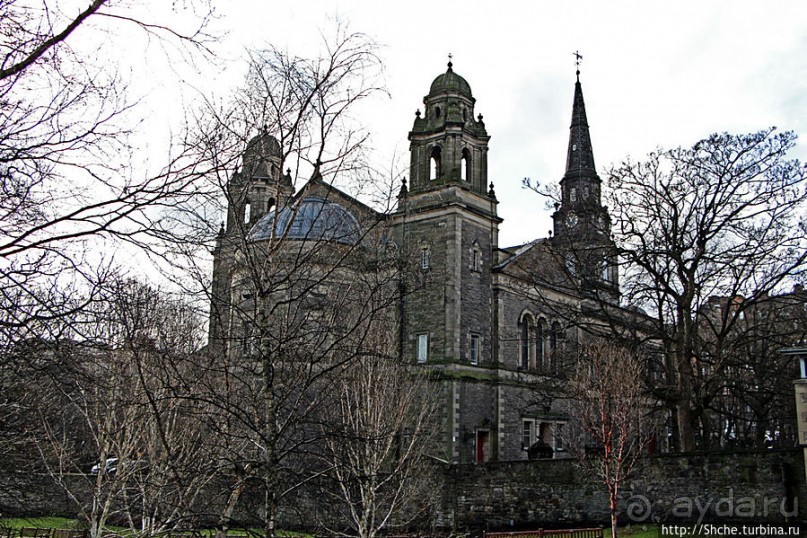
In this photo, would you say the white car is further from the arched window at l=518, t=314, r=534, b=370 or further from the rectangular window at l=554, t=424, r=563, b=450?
the rectangular window at l=554, t=424, r=563, b=450

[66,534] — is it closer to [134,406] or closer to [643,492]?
[134,406]

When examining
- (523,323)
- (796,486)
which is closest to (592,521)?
(796,486)

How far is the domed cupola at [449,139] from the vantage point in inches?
1361

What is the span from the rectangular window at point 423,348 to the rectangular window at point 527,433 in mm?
6520

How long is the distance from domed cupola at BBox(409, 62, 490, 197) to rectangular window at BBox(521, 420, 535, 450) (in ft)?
37.8

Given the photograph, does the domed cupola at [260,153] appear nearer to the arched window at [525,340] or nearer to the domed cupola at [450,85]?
the domed cupola at [450,85]

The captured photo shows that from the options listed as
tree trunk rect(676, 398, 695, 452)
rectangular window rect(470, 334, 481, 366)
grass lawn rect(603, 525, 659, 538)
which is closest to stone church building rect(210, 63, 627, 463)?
rectangular window rect(470, 334, 481, 366)

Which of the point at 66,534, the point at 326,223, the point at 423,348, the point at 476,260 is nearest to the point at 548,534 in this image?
the point at 326,223

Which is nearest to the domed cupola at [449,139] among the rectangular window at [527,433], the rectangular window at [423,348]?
the rectangular window at [423,348]

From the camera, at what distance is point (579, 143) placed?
50.4 meters

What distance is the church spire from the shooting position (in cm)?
4962

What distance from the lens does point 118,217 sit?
6.57 metres

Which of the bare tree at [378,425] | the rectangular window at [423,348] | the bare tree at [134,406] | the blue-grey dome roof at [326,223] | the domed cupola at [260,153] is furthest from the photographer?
the rectangular window at [423,348]

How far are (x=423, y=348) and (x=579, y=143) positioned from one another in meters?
23.7
